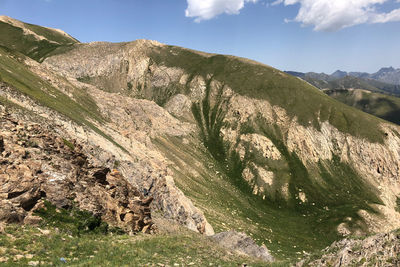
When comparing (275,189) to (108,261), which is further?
(275,189)

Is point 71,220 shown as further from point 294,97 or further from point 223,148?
point 294,97

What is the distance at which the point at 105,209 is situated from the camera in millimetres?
23656

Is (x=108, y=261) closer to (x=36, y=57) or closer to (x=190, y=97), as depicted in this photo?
(x=190, y=97)

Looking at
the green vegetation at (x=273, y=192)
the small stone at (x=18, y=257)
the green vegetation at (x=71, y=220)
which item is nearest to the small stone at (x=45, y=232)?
the green vegetation at (x=71, y=220)

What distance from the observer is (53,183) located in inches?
826

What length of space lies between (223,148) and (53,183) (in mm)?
129935

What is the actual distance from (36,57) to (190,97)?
12735 cm

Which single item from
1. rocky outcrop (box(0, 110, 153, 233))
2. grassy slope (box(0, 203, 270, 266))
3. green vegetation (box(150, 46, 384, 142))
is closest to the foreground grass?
grassy slope (box(0, 203, 270, 266))

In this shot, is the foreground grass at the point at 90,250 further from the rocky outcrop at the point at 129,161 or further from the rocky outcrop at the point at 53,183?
the rocky outcrop at the point at 129,161

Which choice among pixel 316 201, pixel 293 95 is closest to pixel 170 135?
pixel 316 201

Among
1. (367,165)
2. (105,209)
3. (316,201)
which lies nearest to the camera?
(105,209)

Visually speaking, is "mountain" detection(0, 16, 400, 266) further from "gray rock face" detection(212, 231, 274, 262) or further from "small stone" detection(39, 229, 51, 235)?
"small stone" detection(39, 229, 51, 235)

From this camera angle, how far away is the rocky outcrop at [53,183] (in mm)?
18281

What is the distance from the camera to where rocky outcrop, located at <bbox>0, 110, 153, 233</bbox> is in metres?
18.3
